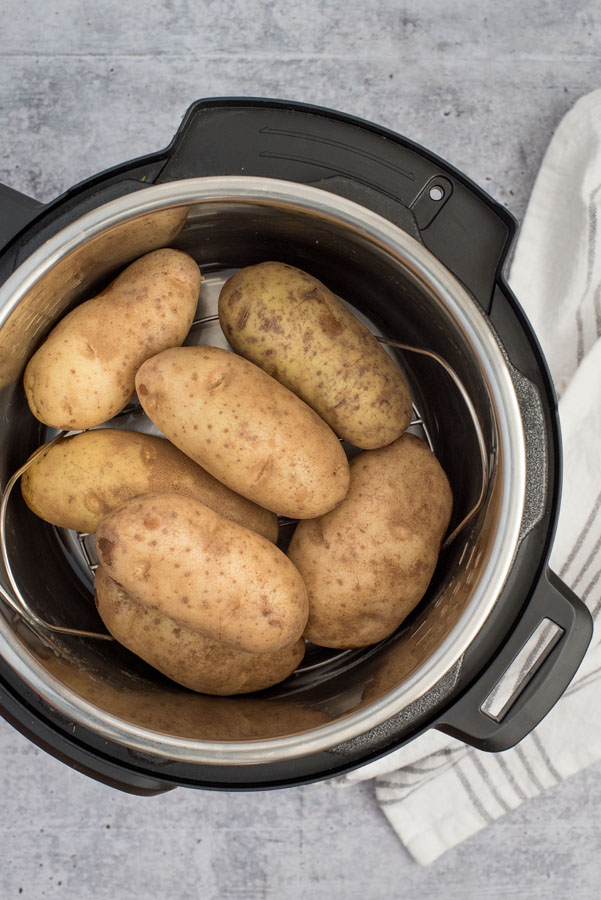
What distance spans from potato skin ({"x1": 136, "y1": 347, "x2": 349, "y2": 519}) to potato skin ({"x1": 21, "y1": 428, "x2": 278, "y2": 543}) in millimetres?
30

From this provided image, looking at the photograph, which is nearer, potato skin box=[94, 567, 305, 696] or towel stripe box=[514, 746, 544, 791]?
potato skin box=[94, 567, 305, 696]

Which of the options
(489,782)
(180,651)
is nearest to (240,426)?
(180,651)

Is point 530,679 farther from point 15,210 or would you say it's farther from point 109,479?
point 15,210

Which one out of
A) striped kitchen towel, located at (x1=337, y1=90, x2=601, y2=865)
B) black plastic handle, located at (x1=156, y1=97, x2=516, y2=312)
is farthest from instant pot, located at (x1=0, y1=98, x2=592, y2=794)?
striped kitchen towel, located at (x1=337, y1=90, x2=601, y2=865)

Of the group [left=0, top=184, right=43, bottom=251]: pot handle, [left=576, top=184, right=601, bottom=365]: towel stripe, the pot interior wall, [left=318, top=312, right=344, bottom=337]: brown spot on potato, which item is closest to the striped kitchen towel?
[left=576, top=184, right=601, bottom=365]: towel stripe

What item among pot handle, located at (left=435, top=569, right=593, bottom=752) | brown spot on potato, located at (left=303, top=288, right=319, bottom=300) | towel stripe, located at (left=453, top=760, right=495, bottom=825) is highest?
brown spot on potato, located at (left=303, top=288, right=319, bottom=300)

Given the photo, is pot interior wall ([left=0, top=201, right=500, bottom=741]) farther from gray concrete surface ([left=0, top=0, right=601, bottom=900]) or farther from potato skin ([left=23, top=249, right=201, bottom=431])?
gray concrete surface ([left=0, top=0, right=601, bottom=900])

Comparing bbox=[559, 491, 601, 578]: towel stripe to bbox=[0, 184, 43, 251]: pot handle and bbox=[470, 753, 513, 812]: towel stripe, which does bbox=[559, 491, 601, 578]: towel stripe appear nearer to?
bbox=[470, 753, 513, 812]: towel stripe

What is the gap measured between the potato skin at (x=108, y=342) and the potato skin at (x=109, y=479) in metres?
0.03

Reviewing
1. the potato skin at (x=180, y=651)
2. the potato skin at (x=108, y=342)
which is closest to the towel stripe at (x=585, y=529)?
the potato skin at (x=180, y=651)

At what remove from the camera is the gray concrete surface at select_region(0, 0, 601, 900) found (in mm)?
906

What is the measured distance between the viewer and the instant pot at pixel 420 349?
59cm

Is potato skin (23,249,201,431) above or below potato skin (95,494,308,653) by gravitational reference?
above

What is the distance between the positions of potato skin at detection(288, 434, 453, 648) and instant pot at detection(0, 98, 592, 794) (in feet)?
0.11
